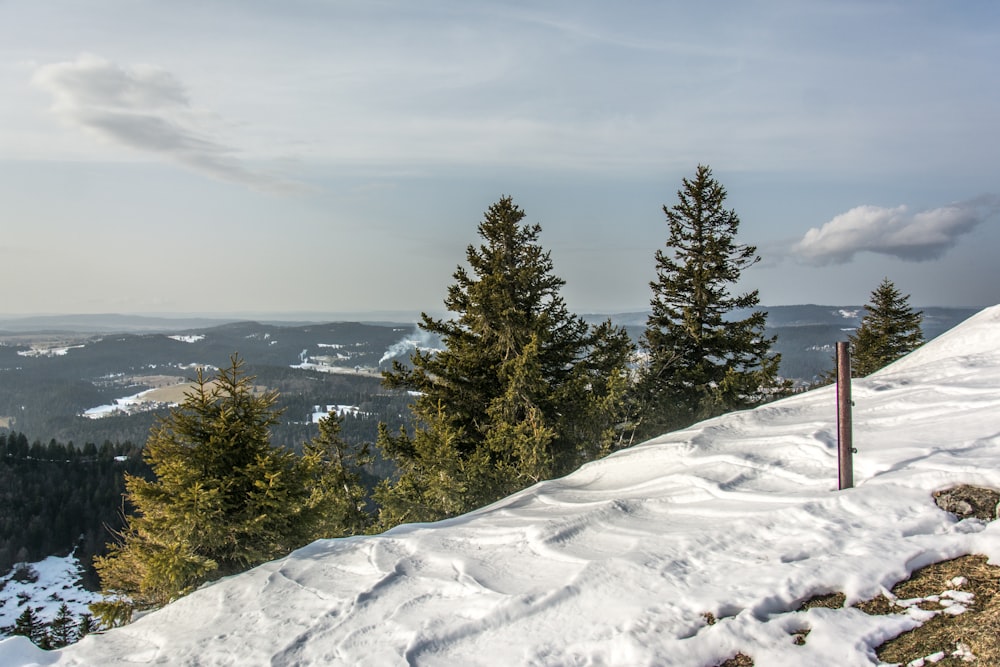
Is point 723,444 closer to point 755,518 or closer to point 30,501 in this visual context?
point 755,518

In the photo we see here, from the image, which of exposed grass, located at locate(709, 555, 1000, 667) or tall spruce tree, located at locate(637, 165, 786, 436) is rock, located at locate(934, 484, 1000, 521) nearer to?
exposed grass, located at locate(709, 555, 1000, 667)

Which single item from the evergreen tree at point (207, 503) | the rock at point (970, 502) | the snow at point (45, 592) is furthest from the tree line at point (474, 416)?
the snow at point (45, 592)

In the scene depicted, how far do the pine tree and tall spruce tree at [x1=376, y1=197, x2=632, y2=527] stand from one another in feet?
72.7

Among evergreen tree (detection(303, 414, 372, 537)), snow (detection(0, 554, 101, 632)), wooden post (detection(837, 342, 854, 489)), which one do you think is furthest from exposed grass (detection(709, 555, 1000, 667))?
snow (detection(0, 554, 101, 632))

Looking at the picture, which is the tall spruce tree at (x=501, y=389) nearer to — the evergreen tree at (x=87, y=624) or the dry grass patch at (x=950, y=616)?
the evergreen tree at (x=87, y=624)

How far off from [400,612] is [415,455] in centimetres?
1140

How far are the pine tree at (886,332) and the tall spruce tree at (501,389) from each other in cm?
2217

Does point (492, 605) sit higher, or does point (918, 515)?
point (918, 515)

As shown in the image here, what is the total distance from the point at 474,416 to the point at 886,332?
28.6m

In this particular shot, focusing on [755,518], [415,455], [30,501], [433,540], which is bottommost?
[30,501]

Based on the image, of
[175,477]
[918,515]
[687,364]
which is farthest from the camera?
[687,364]

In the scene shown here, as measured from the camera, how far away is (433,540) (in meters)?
8.02

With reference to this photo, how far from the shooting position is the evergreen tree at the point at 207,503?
827 centimetres

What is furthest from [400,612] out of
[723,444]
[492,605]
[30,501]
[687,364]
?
[30,501]
